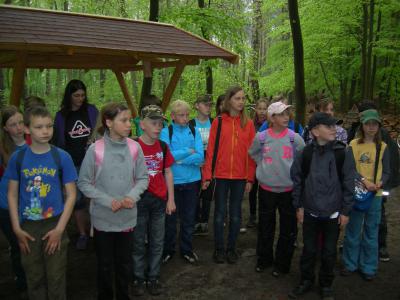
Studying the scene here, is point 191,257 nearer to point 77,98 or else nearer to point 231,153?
point 231,153

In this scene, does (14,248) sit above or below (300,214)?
below

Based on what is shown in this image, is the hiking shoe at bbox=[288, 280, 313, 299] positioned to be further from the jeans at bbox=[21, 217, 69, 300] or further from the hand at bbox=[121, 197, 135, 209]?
the jeans at bbox=[21, 217, 69, 300]

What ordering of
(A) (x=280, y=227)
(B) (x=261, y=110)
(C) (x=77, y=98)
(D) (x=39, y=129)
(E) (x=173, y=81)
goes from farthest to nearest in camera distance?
(E) (x=173, y=81) < (B) (x=261, y=110) < (C) (x=77, y=98) < (A) (x=280, y=227) < (D) (x=39, y=129)

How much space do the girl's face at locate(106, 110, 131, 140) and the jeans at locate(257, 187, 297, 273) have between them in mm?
1859

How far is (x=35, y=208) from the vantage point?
300 centimetres

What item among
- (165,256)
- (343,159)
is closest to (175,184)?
(165,256)

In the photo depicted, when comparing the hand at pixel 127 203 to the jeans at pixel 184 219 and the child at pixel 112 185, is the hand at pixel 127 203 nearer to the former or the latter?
the child at pixel 112 185

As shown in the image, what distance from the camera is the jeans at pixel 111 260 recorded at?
330 cm

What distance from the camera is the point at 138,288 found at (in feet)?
12.3

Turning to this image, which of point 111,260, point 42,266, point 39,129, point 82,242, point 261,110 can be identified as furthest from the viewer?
point 261,110

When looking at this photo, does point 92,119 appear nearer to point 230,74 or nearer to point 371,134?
point 371,134

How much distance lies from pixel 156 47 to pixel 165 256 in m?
3.55

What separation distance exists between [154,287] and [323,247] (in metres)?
1.85

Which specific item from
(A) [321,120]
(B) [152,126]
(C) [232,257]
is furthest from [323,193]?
(B) [152,126]
